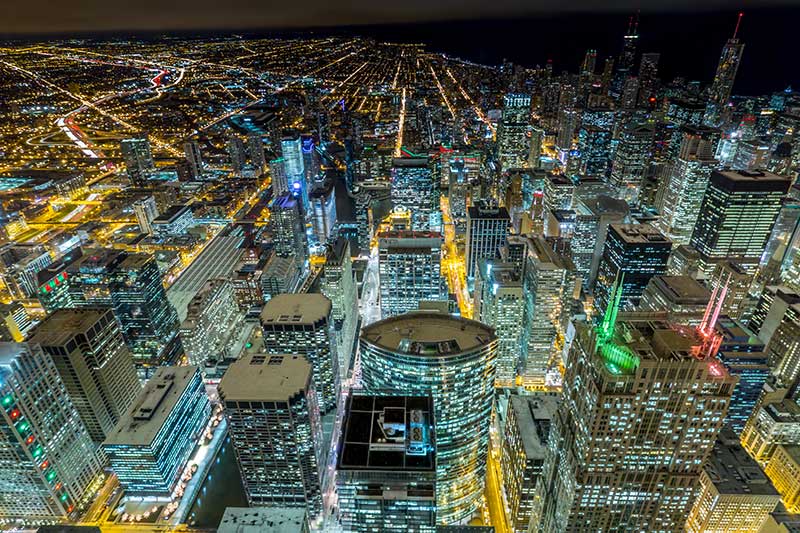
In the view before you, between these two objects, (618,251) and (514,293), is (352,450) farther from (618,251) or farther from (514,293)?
(618,251)

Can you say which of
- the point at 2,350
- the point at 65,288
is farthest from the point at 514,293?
the point at 65,288

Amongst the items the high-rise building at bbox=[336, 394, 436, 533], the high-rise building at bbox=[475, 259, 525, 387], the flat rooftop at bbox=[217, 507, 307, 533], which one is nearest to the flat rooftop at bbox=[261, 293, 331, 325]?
the flat rooftop at bbox=[217, 507, 307, 533]

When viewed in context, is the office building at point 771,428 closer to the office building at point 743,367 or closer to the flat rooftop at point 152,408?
the office building at point 743,367

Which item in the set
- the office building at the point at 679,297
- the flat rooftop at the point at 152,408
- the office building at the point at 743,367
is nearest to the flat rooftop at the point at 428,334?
the flat rooftop at the point at 152,408

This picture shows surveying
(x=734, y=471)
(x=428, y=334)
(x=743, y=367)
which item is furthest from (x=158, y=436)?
(x=743, y=367)

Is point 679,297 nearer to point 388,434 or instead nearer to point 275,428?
point 388,434
